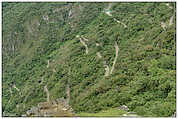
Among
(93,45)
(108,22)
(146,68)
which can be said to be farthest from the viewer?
(108,22)

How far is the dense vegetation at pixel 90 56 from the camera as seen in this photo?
992 inches

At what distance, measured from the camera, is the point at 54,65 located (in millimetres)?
42469

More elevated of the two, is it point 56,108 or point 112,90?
point 56,108

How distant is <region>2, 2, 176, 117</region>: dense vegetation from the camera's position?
25203 mm

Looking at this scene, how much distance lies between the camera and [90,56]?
38.8m

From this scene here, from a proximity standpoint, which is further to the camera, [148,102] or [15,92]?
[15,92]

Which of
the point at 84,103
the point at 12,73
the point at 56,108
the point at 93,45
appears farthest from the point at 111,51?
the point at 56,108

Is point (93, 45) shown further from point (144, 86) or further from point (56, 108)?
point (56, 108)

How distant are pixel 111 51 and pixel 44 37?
16.9 meters

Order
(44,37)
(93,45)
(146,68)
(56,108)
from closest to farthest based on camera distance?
(56,108) < (146,68) < (93,45) < (44,37)

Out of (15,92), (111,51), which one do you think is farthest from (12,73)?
(111,51)

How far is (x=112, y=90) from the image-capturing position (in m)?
27.1

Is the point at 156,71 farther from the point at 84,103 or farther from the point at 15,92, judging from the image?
the point at 15,92

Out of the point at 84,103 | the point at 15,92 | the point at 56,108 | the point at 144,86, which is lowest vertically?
the point at 15,92
